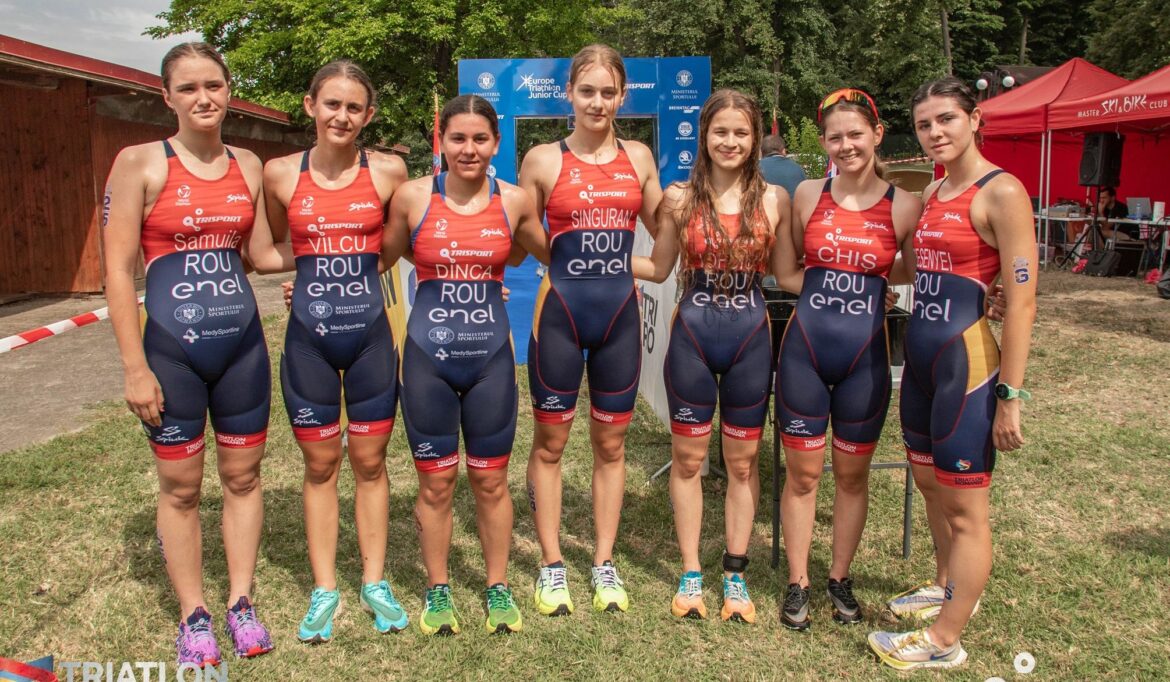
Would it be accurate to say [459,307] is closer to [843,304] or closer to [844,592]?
[843,304]

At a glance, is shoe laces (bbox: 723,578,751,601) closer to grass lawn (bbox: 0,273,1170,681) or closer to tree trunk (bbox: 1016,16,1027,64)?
grass lawn (bbox: 0,273,1170,681)

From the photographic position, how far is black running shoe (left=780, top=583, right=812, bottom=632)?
3352 millimetres

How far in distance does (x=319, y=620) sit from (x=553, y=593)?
934 mm

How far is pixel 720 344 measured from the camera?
10.6 ft

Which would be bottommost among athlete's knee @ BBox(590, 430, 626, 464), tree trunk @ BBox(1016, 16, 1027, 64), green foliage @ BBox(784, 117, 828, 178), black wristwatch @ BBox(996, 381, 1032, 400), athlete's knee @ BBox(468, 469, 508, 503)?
athlete's knee @ BBox(468, 469, 508, 503)

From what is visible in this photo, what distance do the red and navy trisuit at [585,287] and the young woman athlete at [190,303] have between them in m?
1.06

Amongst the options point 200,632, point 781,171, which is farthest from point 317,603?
point 781,171

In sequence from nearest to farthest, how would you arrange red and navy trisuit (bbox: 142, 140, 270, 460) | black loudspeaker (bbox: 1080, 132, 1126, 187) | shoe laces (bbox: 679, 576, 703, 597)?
red and navy trisuit (bbox: 142, 140, 270, 460) < shoe laces (bbox: 679, 576, 703, 597) < black loudspeaker (bbox: 1080, 132, 1126, 187)

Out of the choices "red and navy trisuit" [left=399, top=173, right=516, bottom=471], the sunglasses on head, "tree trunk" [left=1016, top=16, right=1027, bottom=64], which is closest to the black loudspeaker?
the sunglasses on head

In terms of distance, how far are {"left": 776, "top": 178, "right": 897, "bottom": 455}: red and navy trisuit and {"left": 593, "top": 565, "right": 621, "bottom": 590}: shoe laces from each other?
98cm

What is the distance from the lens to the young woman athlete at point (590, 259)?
3250mm

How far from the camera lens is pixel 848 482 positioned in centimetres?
330

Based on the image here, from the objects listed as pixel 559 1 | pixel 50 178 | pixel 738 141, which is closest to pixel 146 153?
pixel 738 141

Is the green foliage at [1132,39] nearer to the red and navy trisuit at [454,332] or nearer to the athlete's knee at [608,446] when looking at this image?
the athlete's knee at [608,446]
